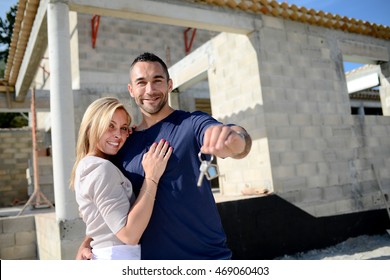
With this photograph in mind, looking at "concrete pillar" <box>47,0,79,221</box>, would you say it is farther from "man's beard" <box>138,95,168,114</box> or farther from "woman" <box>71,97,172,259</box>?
"man's beard" <box>138,95,168,114</box>

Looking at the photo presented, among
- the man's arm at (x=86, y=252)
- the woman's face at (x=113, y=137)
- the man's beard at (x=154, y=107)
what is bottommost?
the man's arm at (x=86, y=252)

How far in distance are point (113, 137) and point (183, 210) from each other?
49cm

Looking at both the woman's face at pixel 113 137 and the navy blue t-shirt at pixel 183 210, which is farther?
→ the woman's face at pixel 113 137

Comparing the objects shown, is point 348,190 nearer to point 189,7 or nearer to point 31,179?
point 189,7

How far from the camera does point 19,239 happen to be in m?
6.03

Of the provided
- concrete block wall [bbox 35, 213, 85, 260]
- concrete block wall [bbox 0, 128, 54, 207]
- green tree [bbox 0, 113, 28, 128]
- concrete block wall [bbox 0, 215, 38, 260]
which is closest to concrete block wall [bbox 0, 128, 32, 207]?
concrete block wall [bbox 0, 128, 54, 207]

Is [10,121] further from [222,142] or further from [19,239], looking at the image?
[222,142]

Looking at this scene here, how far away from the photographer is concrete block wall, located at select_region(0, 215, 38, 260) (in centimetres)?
590

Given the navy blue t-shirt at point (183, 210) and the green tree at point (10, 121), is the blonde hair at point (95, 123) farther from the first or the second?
the green tree at point (10, 121)

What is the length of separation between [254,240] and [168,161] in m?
3.98

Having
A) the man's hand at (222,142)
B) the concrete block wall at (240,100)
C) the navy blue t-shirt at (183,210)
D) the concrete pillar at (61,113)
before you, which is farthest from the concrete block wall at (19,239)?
the man's hand at (222,142)

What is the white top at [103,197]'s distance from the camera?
1310 mm

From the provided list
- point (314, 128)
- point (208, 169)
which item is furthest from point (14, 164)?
point (208, 169)
